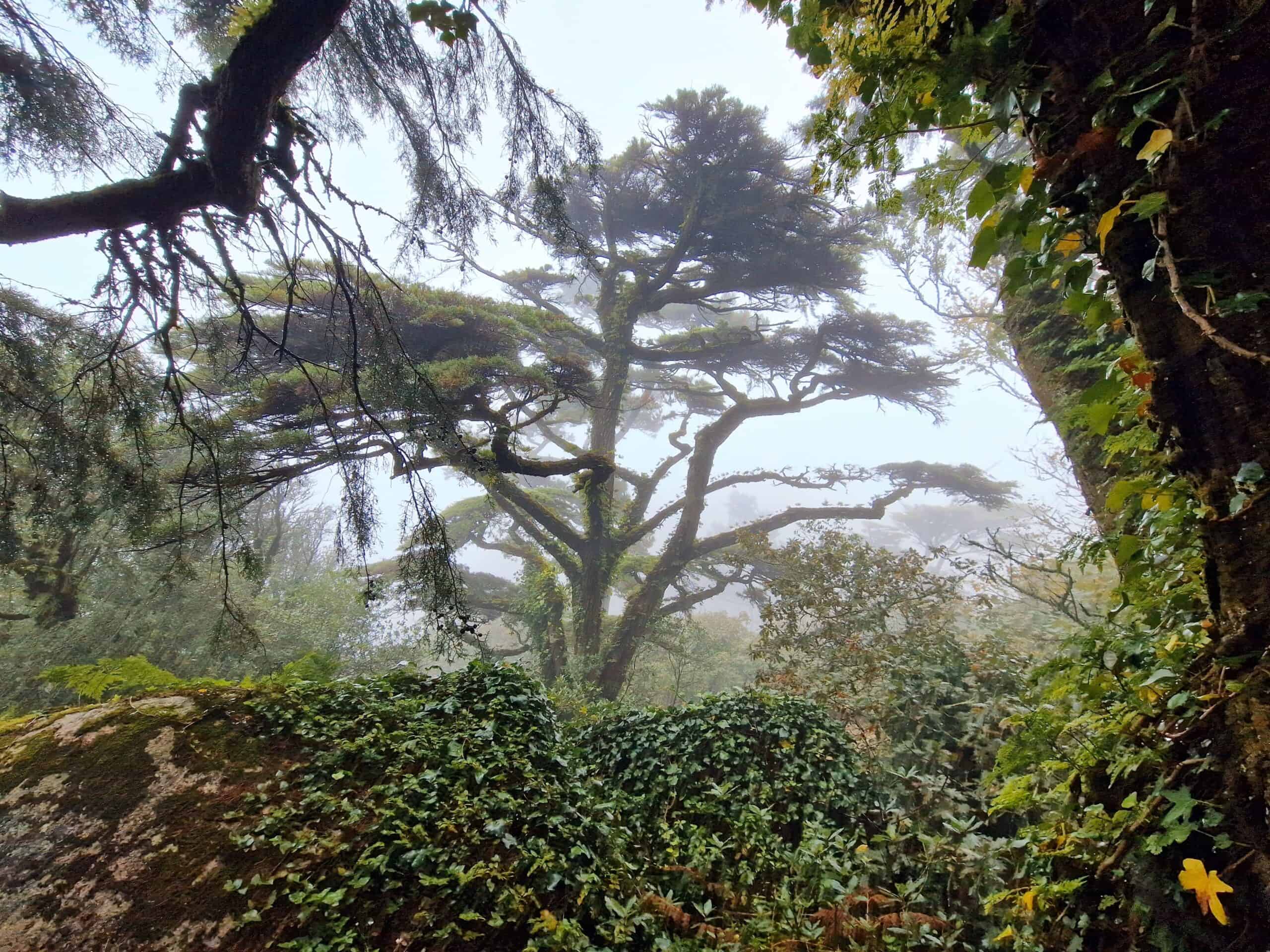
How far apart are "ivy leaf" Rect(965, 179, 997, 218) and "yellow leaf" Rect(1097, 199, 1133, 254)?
201 millimetres

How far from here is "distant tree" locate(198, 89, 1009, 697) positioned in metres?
7.76

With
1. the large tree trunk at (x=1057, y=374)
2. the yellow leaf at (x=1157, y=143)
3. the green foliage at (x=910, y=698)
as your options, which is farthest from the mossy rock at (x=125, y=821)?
the large tree trunk at (x=1057, y=374)

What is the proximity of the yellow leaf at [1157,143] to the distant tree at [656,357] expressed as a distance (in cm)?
589

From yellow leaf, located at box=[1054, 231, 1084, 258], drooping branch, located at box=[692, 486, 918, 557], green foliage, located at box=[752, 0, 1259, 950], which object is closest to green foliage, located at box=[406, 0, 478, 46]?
green foliage, located at box=[752, 0, 1259, 950]

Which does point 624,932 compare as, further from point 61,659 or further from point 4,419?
point 61,659

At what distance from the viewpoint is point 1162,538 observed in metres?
1.25

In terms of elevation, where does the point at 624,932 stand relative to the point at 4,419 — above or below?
below

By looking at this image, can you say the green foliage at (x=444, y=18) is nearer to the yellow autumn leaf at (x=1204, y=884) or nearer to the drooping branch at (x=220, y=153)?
the drooping branch at (x=220, y=153)

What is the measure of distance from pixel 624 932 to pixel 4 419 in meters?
4.61

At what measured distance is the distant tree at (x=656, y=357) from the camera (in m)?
7.76

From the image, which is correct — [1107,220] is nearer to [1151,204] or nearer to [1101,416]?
[1151,204]

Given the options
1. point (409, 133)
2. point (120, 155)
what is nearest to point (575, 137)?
point (409, 133)

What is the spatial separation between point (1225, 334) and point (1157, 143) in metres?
0.36

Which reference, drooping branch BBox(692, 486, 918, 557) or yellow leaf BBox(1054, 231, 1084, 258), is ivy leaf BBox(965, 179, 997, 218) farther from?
drooping branch BBox(692, 486, 918, 557)
